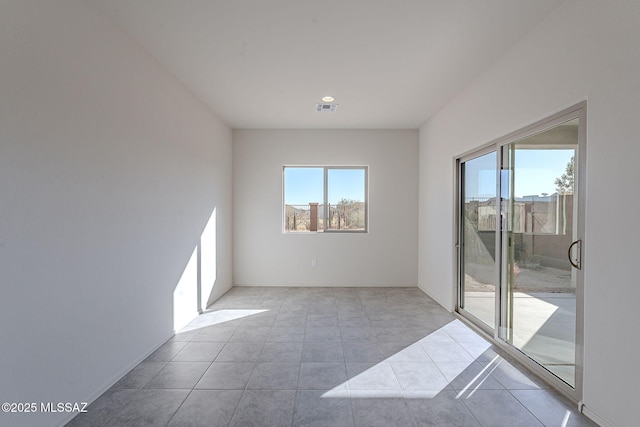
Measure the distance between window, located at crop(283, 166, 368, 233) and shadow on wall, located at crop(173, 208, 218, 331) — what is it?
1424mm

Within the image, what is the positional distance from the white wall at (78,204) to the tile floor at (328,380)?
0.36 meters

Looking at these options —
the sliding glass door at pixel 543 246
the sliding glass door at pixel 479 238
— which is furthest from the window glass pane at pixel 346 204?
the sliding glass door at pixel 543 246

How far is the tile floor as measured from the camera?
6.20 feet

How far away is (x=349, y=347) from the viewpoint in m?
2.88

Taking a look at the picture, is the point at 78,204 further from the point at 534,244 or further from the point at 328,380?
the point at 534,244

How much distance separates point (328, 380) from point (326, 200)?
335cm

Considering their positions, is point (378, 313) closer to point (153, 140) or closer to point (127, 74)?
point (153, 140)

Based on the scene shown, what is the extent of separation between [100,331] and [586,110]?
140 inches

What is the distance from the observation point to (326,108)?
4105 mm

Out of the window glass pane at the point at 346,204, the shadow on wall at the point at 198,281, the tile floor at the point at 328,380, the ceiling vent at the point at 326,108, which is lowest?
the tile floor at the point at 328,380

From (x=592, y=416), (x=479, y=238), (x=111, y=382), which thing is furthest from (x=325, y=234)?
(x=592, y=416)

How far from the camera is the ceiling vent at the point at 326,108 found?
3994mm

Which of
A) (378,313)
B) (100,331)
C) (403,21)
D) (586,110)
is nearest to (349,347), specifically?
(378,313)

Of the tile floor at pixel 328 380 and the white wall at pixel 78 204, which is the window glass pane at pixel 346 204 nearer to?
the tile floor at pixel 328 380
